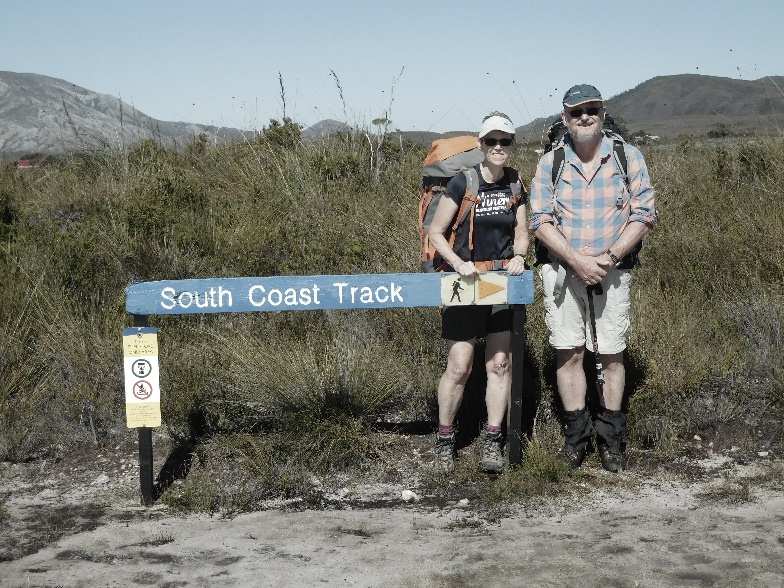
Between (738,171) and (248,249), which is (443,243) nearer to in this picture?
(248,249)

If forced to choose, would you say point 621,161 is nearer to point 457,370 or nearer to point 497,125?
point 497,125

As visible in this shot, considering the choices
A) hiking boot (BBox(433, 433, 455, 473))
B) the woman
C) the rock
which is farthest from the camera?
hiking boot (BBox(433, 433, 455, 473))

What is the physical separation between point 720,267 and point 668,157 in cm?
267

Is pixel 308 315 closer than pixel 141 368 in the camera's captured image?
No

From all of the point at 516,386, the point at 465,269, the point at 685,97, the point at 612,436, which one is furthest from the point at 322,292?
the point at 685,97

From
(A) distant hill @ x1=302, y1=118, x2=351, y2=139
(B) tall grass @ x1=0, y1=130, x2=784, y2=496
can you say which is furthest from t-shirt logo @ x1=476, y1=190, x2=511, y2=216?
(A) distant hill @ x1=302, y1=118, x2=351, y2=139

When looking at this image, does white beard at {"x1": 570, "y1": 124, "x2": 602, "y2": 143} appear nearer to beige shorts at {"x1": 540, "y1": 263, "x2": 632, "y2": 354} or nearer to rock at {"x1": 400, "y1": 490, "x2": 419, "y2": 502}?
beige shorts at {"x1": 540, "y1": 263, "x2": 632, "y2": 354}

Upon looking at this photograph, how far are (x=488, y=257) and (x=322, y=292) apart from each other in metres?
0.93

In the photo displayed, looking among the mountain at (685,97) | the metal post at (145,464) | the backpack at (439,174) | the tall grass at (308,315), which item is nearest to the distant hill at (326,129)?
the tall grass at (308,315)

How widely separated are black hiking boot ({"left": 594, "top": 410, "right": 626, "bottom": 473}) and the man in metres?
0.03

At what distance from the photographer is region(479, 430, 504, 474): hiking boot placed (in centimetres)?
477

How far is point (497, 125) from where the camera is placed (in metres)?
4.45

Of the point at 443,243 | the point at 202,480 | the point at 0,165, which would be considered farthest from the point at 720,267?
the point at 0,165

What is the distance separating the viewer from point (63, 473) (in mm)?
5090
